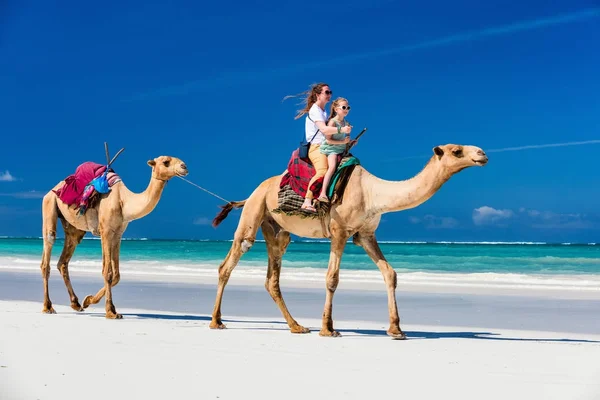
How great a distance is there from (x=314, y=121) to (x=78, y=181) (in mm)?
4486

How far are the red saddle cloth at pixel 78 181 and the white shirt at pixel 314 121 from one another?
3.93 m

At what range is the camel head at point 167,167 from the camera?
387 inches

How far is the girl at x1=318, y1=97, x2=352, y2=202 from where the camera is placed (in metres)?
8.16

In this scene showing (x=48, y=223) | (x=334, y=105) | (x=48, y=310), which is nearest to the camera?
(x=334, y=105)

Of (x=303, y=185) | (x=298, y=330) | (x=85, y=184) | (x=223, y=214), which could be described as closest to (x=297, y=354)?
(x=298, y=330)

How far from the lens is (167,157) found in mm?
9945

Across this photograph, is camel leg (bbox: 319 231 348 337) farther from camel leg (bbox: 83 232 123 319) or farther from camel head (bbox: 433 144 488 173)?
camel leg (bbox: 83 232 123 319)

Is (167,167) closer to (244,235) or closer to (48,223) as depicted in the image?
(244,235)

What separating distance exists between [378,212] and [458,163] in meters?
1.18

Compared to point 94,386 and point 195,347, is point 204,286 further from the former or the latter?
point 94,386

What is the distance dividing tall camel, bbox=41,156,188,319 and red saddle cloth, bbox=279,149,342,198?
1794 millimetres

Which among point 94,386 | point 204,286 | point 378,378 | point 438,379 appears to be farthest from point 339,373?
point 204,286

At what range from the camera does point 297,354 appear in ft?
22.2

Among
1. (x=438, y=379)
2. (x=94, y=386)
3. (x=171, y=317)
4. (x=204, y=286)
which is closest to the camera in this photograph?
(x=94, y=386)
